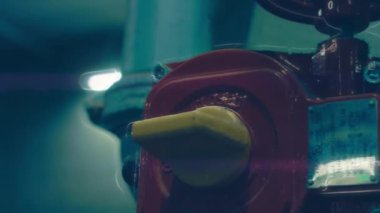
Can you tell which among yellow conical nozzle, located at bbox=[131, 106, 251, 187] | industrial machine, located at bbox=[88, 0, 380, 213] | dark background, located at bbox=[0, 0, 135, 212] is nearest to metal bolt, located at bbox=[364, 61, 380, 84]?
industrial machine, located at bbox=[88, 0, 380, 213]

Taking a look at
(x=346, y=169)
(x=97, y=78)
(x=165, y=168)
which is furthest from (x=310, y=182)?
(x=97, y=78)

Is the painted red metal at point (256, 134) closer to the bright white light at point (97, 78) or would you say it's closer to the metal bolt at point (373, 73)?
the metal bolt at point (373, 73)

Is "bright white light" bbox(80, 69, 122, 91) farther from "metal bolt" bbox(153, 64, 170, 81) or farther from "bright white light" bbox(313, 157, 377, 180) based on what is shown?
"bright white light" bbox(313, 157, 377, 180)

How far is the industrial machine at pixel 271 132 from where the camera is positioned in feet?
1.72

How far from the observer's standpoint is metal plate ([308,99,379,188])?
516 millimetres

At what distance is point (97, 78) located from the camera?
6.12 ft

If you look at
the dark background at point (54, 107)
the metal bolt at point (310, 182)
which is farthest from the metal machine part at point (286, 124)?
the dark background at point (54, 107)

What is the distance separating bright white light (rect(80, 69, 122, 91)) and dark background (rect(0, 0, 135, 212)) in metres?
0.02

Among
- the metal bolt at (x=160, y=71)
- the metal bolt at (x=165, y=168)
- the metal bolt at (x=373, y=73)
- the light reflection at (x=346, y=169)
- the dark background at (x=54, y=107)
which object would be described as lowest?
the light reflection at (x=346, y=169)

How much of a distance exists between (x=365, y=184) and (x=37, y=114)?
150 cm

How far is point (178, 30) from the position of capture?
866 mm

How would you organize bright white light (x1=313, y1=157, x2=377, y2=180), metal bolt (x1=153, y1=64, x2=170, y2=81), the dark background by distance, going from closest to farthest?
bright white light (x1=313, y1=157, x2=377, y2=180), metal bolt (x1=153, y1=64, x2=170, y2=81), the dark background

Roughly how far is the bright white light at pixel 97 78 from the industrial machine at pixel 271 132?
119cm

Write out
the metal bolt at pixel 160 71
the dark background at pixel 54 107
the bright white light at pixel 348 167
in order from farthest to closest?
the dark background at pixel 54 107 → the metal bolt at pixel 160 71 → the bright white light at pixel 348 167
